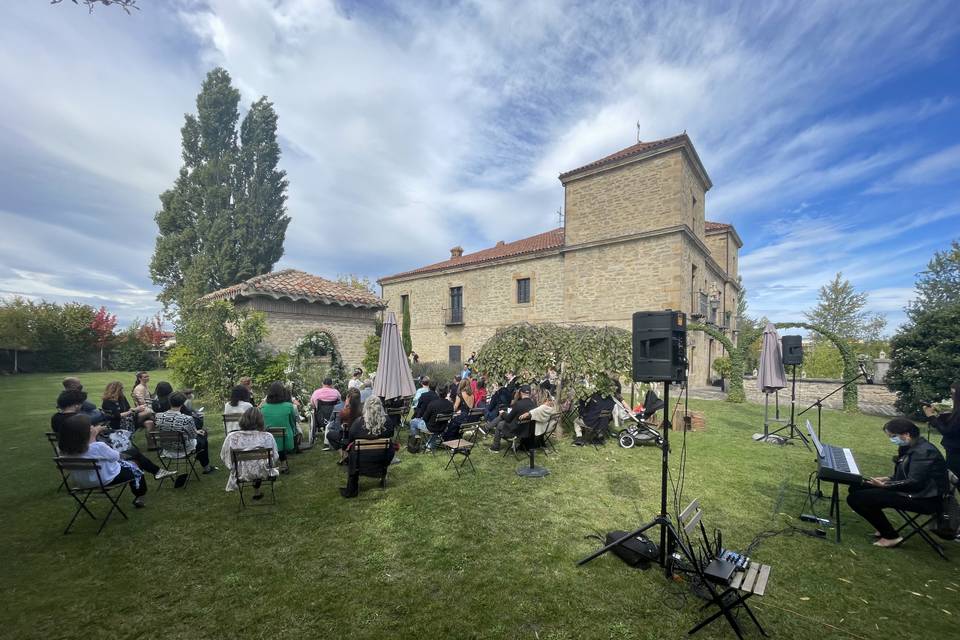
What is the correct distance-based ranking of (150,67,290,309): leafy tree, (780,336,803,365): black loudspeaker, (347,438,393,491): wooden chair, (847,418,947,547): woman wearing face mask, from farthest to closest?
(150,67,290,309): leafy tree, (780,336,803,365): black loudspeaker, (347,438,393,491): wooden chair, (847,418,947,547): woman wearing face mask

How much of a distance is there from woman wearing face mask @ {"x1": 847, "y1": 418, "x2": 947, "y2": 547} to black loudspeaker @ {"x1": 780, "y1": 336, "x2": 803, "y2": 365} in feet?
17.9

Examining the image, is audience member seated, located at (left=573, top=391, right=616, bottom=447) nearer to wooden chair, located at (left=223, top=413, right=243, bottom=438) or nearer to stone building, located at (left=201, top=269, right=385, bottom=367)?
wooden chair, located at (left=223, top=413, right=243, bottom=438)

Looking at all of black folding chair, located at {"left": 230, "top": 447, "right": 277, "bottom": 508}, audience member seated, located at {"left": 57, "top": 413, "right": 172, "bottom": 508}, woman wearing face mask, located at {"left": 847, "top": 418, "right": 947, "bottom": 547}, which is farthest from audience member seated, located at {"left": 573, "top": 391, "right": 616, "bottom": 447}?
audience member seated, located at {"left": 57, "top": 413, "right": 172, "bottom": 508}

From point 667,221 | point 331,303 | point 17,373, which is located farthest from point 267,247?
point 667,221

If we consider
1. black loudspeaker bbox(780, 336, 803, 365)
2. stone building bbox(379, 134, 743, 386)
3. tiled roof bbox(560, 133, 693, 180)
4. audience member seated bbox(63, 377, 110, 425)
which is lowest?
audience member seated bbox(63, 377, 110, 425)

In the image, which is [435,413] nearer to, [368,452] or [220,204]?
[368,452]

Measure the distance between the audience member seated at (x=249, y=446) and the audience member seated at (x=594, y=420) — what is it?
18.9 feet

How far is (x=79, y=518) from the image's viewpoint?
4641mm

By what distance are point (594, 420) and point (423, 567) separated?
5.35 metres

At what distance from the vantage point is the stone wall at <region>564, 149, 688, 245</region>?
17.3 m

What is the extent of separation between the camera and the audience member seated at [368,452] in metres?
5.30

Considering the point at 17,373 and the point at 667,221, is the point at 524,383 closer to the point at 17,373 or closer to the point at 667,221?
the point at 667,221

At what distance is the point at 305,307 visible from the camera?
43.3ft

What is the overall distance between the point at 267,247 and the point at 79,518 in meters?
30.0
